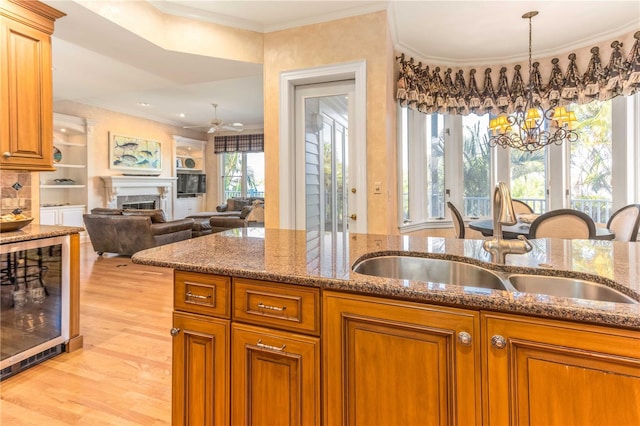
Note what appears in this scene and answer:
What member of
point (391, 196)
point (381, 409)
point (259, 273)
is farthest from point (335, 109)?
point (381, 409)

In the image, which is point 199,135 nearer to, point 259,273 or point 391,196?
point 391,196

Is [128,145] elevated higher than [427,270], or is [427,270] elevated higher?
[128,145]

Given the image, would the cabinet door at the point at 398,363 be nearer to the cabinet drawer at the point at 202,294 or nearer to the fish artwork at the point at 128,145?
the cabinet drawer at the point at 202,294

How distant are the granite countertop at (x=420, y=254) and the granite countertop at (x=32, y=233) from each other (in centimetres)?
122

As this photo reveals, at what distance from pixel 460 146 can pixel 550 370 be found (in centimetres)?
460

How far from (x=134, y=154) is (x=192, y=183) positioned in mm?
1932

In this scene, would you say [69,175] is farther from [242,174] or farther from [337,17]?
[337,17]

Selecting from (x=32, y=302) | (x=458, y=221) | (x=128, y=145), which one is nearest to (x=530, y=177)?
(x=458, y=221)

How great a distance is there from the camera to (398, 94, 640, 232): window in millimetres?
4180

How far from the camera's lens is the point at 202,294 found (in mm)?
1302

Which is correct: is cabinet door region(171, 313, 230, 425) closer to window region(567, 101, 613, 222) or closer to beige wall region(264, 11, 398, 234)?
beige wall region(264, 11, 398, 234)

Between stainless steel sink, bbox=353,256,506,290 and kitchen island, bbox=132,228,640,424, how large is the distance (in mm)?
36

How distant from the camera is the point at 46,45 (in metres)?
2.59

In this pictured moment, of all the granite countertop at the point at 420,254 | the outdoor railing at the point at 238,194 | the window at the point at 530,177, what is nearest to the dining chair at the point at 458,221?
the window at the point at 530,177
